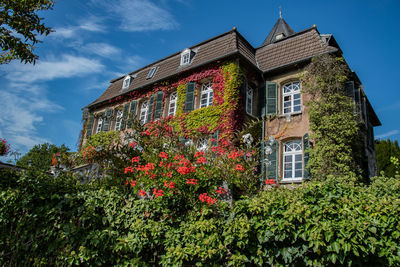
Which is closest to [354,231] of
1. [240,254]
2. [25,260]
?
[240,254]

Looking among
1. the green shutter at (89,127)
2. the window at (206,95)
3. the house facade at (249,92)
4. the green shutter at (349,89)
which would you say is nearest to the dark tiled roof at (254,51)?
Result: the house facade at (249,92)

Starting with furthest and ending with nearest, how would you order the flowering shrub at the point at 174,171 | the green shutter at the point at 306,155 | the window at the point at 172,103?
the window at the point at 172,103
the green shutter at the point at 306,155
the flowering shrub at the point at 174,171

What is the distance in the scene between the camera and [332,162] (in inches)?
374

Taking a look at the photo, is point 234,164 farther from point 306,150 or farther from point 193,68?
point 193,68

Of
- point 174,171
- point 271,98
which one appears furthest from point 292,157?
point 174,171

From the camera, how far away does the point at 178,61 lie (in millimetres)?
15484

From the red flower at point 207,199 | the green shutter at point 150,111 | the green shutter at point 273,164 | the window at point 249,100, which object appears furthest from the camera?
the green shutter at point 150,111

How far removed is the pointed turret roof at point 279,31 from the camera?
2020cm

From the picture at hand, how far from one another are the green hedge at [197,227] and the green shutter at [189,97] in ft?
26.4

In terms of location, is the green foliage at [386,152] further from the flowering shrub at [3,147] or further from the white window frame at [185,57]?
the flowering shrub at [3,147]

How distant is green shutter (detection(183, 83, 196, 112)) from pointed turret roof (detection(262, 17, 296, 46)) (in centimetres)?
971

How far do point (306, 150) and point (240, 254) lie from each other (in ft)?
23.4

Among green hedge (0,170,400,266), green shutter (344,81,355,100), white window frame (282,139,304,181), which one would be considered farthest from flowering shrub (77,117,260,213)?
green shutter (344,81,355,100)

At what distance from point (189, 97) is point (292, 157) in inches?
216
